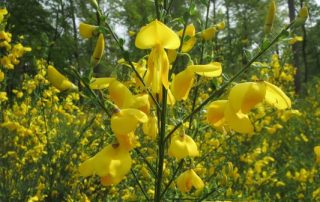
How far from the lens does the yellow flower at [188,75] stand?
125 centimetres

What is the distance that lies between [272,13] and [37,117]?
333cm

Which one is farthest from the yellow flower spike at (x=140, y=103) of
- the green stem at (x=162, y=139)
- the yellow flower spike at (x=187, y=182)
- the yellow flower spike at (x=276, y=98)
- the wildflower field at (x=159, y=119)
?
the yellow flower spike at (x=187, y=182)

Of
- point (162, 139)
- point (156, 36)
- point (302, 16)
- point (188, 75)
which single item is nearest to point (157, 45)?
point (156, 36)

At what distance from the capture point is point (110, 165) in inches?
45.1

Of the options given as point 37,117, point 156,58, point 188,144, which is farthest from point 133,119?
point 37,117

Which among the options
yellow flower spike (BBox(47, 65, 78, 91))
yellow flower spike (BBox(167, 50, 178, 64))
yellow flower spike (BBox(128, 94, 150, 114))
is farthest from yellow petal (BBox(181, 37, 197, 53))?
yellow flower spike (BBox(47, 65, 78, 91))

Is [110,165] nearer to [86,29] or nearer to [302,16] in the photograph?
[86,29]

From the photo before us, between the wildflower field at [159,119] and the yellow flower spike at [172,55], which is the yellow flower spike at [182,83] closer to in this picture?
the wildflower field at [159,119]

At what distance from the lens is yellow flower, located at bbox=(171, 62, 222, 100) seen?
1.25 metres

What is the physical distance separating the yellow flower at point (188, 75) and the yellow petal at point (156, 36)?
12 cm

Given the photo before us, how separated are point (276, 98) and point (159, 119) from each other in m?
0.47

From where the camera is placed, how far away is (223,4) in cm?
2192

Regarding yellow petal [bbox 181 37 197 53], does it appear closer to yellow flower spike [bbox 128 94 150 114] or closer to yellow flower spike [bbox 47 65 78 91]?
yellow flower spike [bbox 128 94 150 114]

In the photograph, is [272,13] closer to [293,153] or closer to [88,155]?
[88,155]
